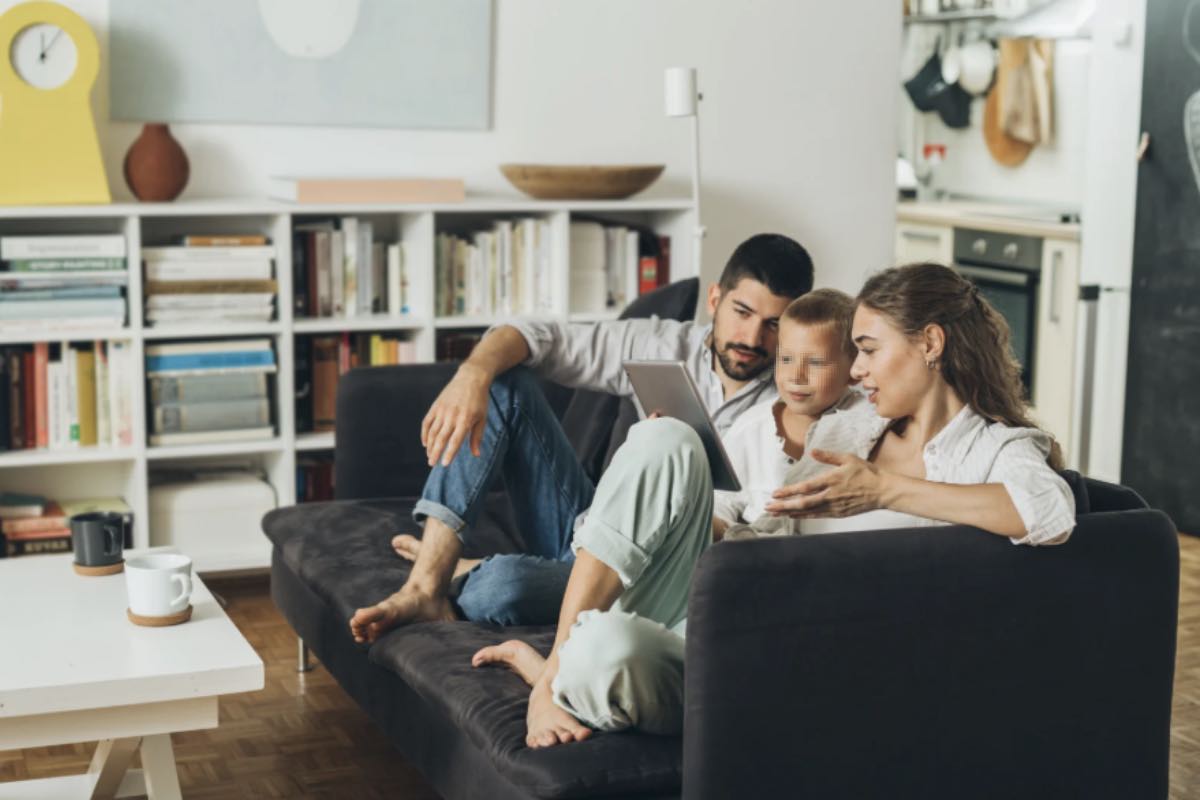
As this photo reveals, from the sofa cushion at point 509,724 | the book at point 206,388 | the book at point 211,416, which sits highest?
the book at point 206,388

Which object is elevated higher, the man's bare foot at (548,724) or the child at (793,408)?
the child at (793,408)

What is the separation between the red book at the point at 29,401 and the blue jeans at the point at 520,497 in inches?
55.4

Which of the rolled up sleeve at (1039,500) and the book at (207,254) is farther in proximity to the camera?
the book at (207,254)

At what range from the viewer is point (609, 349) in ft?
9.86

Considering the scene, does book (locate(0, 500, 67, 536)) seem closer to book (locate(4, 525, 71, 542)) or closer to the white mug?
book (locate(4, 525, 71, 542))

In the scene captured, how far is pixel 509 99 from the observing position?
4.29 m

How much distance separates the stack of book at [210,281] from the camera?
149 inches

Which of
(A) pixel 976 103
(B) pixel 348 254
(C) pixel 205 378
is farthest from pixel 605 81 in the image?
(A) pixel 976 103

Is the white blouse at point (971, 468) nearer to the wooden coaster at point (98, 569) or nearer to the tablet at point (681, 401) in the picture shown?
the tablet at point (681, 401)

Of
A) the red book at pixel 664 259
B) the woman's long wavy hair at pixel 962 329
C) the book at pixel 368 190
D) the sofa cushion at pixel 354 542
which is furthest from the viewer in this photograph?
the red book at pixel 664 259

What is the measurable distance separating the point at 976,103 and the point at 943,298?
16.2ft

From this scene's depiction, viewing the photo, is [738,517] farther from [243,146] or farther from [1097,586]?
[243,146]

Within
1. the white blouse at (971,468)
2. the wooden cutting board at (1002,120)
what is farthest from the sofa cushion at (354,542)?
the wooden cutting board at (1002,120)

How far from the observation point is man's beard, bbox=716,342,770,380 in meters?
2.72
